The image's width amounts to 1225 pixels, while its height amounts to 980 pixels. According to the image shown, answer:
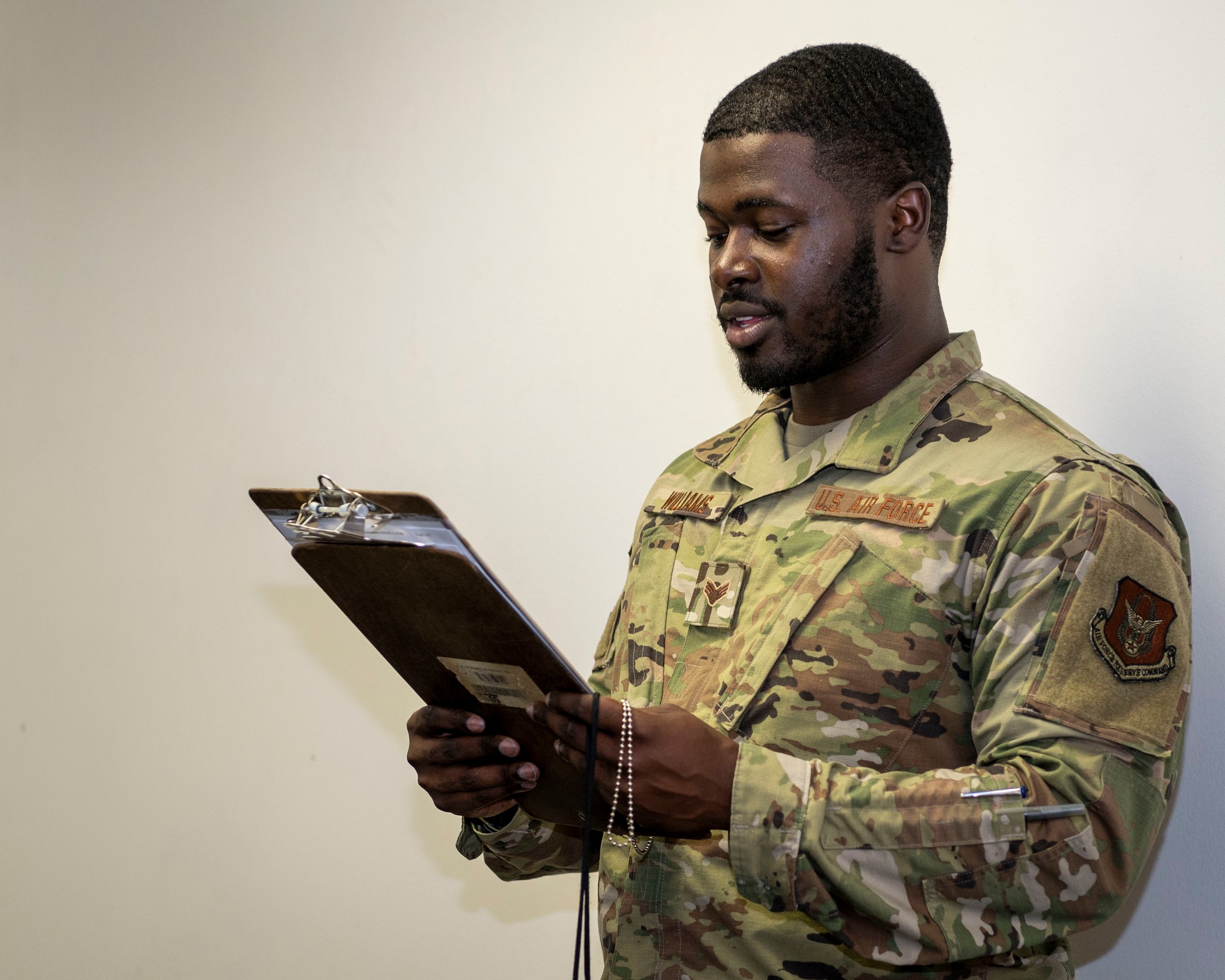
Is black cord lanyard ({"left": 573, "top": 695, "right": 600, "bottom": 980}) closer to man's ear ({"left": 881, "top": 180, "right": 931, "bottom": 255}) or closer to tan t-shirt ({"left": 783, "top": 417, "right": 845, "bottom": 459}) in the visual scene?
tan t-shirt ({"left": 783, "top": 417, "right": 845, "bottom": 459})

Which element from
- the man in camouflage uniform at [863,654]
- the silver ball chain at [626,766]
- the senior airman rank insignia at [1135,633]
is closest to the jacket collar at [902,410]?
the man in camouflage uniform at [863,654]

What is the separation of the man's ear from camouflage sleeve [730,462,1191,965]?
33cm

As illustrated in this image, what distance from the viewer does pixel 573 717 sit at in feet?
2.84

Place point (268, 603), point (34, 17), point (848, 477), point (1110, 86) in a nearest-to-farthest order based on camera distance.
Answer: point (848, 477), point (1110, 86), point (268, 603), point (34, 17)

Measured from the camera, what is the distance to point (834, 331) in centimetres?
106

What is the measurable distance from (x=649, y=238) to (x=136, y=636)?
1.22 meters

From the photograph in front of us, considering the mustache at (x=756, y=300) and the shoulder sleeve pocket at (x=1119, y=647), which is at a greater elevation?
the mustache at (x=756, y=300)

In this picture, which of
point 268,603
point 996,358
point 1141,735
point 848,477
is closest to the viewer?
point 1141,735

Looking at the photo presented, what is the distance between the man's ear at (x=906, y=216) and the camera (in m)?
1.08

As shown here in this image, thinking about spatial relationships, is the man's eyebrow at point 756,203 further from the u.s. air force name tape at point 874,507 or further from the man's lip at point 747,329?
the u.s. air force name tape at point 874,507

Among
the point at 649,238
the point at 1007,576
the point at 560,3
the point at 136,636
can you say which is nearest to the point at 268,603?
the point at 136,636

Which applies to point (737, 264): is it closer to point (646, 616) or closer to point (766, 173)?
point (766, 173)

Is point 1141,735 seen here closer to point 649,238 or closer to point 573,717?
point 573,717

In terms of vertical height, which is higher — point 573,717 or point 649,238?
point 649,238
